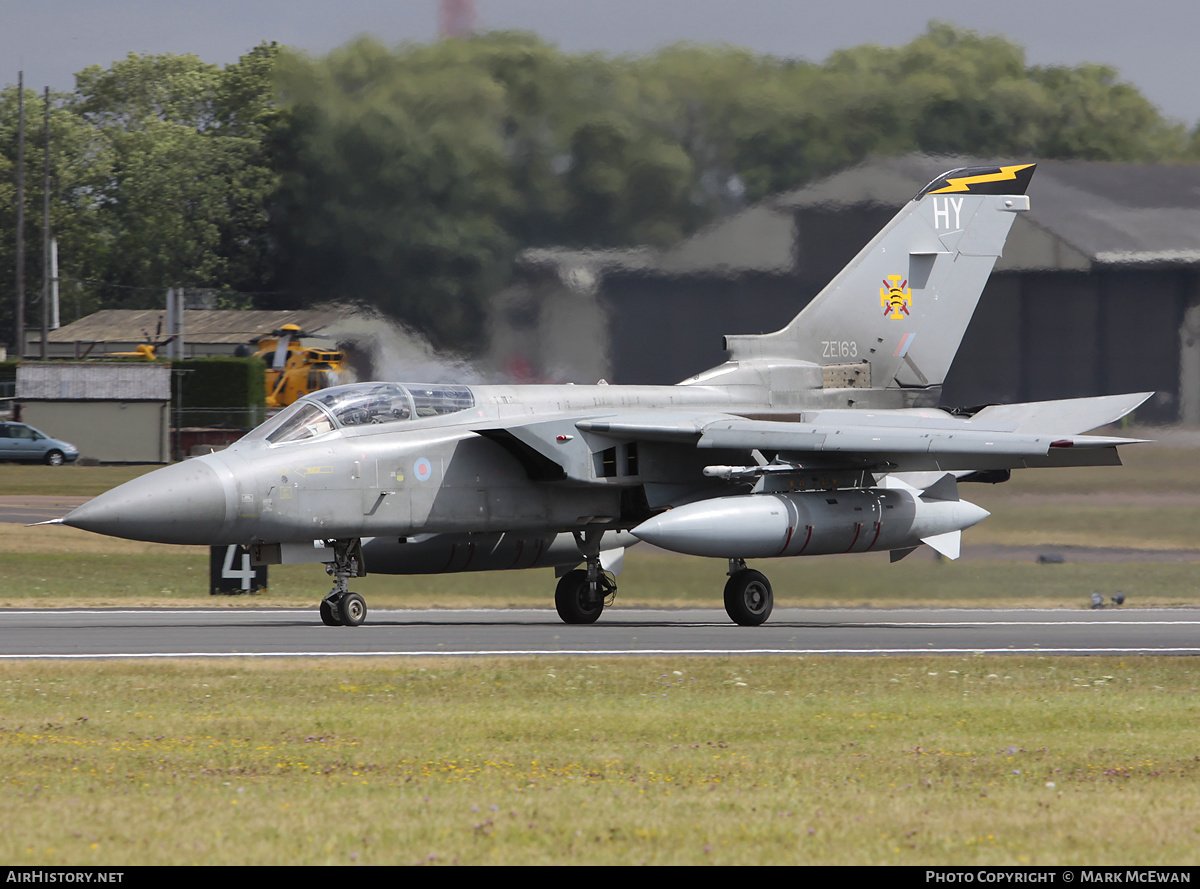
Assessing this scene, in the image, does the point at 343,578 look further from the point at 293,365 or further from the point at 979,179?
the point at 979,179

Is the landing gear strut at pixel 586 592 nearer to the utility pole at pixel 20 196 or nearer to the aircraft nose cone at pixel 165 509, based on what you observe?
the aircraft nose cone at pixel 165 509

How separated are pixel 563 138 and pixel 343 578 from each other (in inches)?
309

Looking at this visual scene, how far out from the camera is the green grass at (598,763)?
656 centimetres

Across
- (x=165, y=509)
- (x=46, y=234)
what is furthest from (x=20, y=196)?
(x=165, y=509)

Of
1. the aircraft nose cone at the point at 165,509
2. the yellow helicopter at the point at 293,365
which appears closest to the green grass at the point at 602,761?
the aircraft nose cone at the point at 165,509

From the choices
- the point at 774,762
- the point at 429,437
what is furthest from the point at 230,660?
the point at 774,762

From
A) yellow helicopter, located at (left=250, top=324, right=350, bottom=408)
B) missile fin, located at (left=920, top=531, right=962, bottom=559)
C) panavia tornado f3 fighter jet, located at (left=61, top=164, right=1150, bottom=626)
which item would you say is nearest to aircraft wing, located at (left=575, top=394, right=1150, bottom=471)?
panavia tornado f3 fighter jet, located at (left=61, top=164, right=1150, bottom=626)

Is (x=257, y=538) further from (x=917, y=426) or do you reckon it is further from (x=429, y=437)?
(x=917, y=426)

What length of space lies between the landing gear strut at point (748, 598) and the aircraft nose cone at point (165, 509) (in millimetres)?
6666

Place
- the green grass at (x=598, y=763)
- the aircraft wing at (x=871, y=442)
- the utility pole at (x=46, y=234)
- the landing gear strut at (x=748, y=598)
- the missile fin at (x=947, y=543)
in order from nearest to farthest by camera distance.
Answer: the green grass at (x=598, y=763) → the aircraft wing at (x=871, y=442) → the landing gear strut at (x=748, y=598) → the missile fin at (x=947, y=543) → the utility pole at (x=46, y=234)

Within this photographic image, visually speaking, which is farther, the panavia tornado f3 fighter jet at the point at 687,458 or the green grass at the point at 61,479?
the green grass at the point at 61,479

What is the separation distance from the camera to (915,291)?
72.4ft

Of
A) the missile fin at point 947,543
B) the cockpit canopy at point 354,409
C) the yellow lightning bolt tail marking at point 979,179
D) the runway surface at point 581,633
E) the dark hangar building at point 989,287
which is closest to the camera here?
the runway surface at point 581,633

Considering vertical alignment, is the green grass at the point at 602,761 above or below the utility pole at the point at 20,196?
below
